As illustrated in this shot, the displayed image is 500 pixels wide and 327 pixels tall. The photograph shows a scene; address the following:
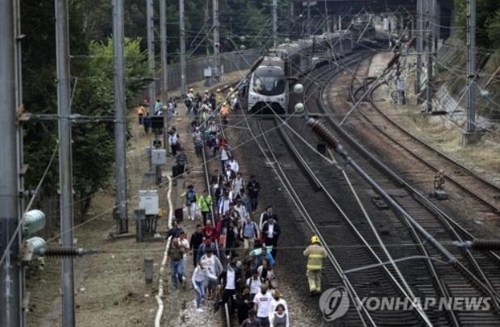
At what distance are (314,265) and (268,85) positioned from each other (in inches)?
1318

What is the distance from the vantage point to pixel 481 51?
50.7 m

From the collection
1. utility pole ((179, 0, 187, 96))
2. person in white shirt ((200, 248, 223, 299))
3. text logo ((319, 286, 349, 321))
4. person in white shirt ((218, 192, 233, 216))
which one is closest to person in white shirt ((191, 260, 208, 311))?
person in white shirt ((200, 248, 223, 299))

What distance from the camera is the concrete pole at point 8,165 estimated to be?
10.1m

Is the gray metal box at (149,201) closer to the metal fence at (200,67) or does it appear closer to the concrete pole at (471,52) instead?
the concrete pole at (471,52)

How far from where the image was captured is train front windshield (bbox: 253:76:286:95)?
2096 inches

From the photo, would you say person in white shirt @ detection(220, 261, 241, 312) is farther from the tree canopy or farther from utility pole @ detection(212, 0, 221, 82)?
utility pole @ detection(212, 0, 221, 82)

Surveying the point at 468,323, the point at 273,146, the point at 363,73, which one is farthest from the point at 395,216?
the point at 363,73

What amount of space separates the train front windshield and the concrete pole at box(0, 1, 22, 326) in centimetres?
4308

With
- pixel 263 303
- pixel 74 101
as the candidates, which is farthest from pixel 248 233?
pixel 74 101

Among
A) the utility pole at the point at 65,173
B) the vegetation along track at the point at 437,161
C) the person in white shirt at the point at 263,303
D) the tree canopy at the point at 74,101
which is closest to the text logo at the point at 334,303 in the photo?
the person in white shirt at the point at 263,303

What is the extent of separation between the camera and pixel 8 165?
10.2 metres

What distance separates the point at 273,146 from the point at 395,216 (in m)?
15.3

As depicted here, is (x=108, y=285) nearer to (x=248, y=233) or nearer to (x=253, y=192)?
(x=248, y=233)

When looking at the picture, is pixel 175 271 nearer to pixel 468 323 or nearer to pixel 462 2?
pixel 468 323
